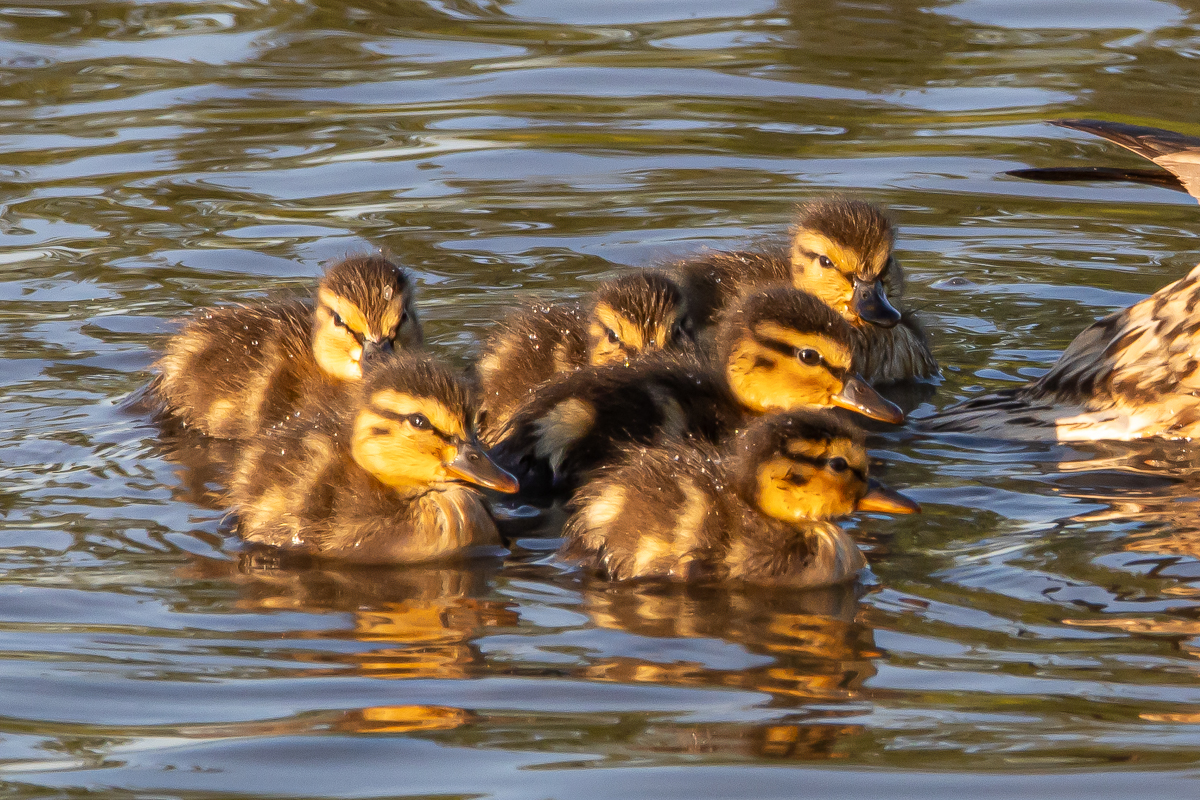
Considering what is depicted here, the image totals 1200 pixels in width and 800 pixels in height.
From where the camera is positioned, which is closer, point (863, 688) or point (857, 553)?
point (863, 688)

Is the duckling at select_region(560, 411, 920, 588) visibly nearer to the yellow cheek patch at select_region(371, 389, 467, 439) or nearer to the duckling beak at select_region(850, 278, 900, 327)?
the yellow cheek patch at select_region(371, 389, 467, 439)

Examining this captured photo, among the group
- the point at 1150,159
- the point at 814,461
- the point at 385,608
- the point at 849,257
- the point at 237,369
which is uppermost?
the point at 1150,159

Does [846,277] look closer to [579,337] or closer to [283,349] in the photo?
[579,337]

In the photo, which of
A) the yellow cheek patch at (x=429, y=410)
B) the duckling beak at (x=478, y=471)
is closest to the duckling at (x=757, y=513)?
the duckling beak at (x=478, y=471)

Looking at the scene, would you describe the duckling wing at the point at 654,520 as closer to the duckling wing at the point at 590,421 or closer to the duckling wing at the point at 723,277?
the duckling wing at the point at 590,421

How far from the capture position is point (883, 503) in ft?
12.6

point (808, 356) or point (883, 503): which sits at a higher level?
point (808, 356)

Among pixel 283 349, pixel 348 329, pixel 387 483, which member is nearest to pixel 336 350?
pixel 348 329

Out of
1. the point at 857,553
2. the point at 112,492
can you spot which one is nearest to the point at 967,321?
the point at 857,553

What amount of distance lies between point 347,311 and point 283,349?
Answer: 318mm

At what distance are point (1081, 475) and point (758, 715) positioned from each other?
5.36ft

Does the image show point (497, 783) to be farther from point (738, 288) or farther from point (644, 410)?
point (738, 288)

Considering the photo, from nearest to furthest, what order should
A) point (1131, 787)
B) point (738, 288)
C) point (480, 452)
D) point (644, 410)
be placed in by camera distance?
point (1131, 787) → point (480, 452) → point (644, 410) → point (738, 288)

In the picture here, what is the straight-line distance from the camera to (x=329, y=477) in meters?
4.12
